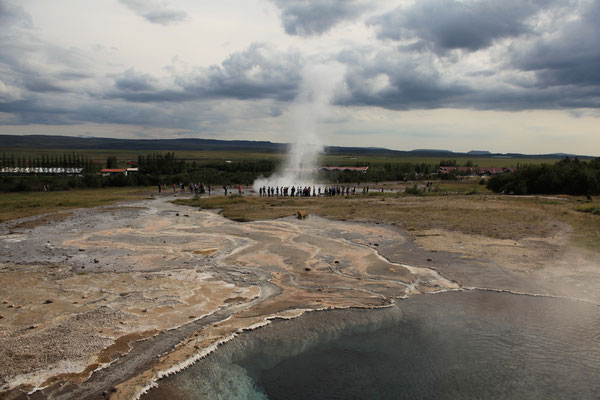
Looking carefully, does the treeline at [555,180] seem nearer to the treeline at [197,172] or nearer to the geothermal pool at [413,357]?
the treeline at [197,172]

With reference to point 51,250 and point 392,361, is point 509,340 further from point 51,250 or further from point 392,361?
point 51,250

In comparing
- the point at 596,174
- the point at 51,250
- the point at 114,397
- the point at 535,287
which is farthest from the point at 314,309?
the point at 596,174

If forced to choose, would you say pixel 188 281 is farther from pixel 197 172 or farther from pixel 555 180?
pixel 197 172

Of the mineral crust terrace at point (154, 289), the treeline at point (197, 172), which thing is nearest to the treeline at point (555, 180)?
the mineral crust terrace at point (154, 289)

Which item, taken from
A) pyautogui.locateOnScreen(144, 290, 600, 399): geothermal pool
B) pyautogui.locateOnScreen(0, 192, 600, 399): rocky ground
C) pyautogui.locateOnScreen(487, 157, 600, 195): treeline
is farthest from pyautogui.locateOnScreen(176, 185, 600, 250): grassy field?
pyautogui.locateOnScreen(144, 290, 600, 399): geothermal pool

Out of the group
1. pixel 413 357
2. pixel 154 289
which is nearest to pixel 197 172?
pixel 154 289
